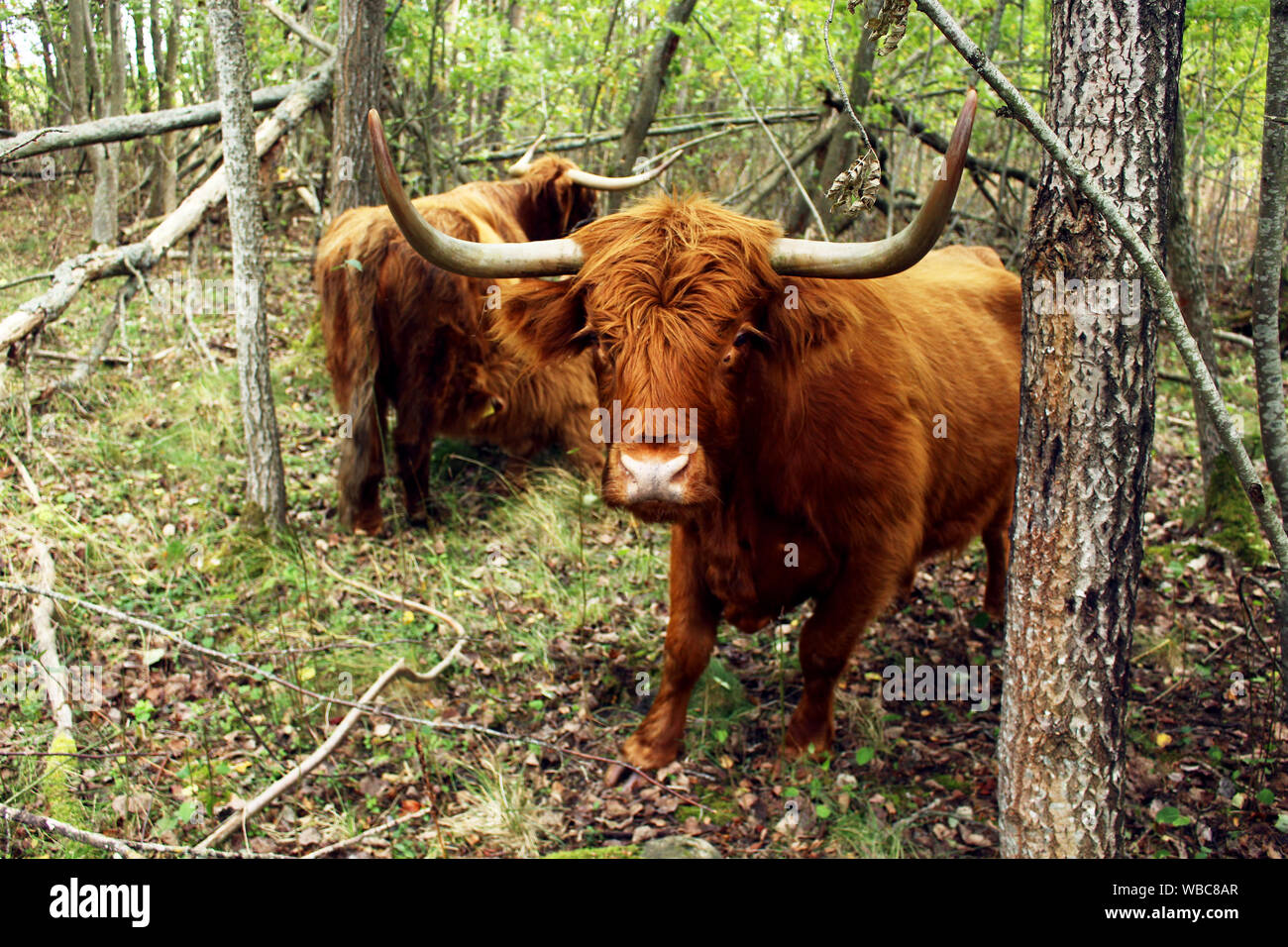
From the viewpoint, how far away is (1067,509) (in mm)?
2740

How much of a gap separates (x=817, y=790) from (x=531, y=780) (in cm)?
121

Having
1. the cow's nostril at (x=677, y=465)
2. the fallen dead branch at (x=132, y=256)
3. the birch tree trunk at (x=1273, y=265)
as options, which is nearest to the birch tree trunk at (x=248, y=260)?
the fallen dead branch at (x=132, y=256)

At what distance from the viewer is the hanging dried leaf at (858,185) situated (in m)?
2.52

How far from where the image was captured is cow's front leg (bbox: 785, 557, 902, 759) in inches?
152

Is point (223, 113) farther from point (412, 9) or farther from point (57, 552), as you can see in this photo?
point (412, 9)

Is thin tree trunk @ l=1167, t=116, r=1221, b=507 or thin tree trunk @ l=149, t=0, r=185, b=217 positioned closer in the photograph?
thin tree trunk @ l=1167, t=116, r=1221, b=507

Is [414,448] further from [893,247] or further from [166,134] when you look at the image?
[166,134]

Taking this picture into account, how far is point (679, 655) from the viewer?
408 centimetres

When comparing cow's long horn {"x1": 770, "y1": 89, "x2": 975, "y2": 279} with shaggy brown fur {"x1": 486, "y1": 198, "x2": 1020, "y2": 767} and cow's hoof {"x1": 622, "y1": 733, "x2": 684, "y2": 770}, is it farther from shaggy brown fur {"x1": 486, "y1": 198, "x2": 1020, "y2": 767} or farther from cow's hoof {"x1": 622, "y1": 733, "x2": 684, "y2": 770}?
cow's hoof {"x1": 622, "y1": 733, "x2": 684, "y2": 770}

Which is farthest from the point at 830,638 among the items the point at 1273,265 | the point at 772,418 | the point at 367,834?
the point at 1273,265

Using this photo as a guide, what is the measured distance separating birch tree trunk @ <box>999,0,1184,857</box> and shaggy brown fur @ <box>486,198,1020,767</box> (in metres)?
0.87

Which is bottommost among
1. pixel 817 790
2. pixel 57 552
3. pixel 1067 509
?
pixel 817 790

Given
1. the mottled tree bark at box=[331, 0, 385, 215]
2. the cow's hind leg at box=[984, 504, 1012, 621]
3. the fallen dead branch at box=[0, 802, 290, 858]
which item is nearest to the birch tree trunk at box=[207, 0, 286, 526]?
the mottled tree bark at box=[331, 0, 385, 215]
